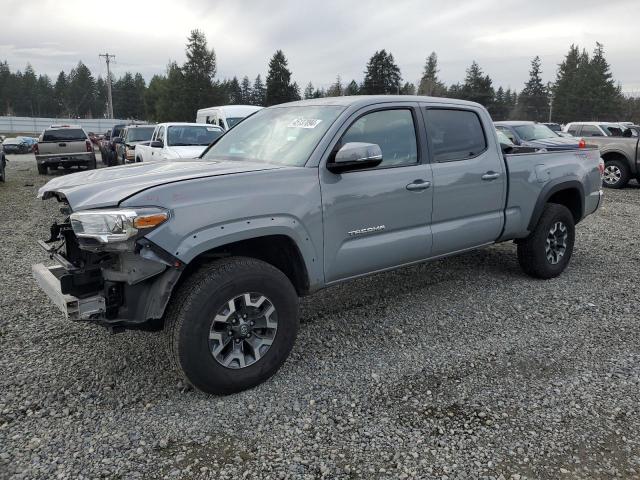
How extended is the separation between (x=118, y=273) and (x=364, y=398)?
1.67 meters

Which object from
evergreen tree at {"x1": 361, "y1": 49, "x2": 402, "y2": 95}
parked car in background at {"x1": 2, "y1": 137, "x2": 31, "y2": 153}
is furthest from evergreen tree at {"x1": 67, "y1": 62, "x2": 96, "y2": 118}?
parked car in background at {"x1": 2, "y1": 137, "x2": 31, "y2": 153}

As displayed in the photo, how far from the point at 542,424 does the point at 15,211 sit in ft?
34.9

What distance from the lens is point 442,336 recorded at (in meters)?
4.19

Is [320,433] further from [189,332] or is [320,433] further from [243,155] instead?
[243,155]

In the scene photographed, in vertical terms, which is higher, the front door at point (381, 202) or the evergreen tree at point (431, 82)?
the evergreen tree at point (431, 82)

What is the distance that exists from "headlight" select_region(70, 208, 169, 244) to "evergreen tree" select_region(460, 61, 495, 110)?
75480 mm

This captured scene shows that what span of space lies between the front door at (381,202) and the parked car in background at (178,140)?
7.58 meters

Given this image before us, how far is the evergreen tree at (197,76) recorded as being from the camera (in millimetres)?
67062

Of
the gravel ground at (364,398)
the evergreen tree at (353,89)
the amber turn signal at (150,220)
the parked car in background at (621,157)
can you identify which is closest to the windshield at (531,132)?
the parked car in background at (621,157)

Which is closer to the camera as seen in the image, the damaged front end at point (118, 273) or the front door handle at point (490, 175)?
the damaged front end at point (118, 273)

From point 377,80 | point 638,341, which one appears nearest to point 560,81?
point 377,80

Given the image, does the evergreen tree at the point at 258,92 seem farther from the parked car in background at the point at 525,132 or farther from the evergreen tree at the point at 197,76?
the parked car in background at the point at 525,132

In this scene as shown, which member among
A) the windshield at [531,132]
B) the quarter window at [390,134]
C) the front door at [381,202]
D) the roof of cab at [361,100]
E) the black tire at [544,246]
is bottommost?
the black tire at [544,246]

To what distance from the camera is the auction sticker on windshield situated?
3898 millimetres
